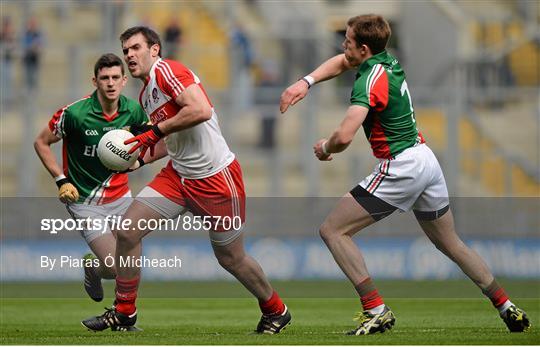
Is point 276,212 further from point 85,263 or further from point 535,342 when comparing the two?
point 535,342

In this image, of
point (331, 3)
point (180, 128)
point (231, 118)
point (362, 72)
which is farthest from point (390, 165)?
point (331, 3)

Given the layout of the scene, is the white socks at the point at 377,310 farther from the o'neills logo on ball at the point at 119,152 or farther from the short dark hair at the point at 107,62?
the short dark hair at the point at 107,62

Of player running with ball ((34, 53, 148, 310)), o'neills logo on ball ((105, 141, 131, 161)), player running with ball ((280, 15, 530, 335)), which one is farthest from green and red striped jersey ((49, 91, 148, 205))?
player running with ball ((280, 15, 530, 335))

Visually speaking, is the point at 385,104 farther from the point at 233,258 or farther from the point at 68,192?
the point at 68,192

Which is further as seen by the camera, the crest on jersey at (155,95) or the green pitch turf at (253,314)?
the crest on jersey at (155,95)

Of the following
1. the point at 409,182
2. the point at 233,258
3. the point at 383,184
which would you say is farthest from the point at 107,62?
the point at 409,182

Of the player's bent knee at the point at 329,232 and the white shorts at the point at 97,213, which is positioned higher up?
the player's bent knee at the point at 329,232

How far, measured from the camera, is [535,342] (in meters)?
9.24

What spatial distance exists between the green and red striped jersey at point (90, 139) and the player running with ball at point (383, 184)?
206 centimetres

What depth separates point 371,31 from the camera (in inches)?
391

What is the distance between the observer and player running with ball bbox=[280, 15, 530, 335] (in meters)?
9.90

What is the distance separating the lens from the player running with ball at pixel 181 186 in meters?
10.1

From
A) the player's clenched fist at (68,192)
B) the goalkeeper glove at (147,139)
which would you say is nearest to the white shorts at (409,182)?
the goalkeeper glove at (147,139)

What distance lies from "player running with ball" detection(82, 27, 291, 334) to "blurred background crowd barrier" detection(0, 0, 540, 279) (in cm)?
832
